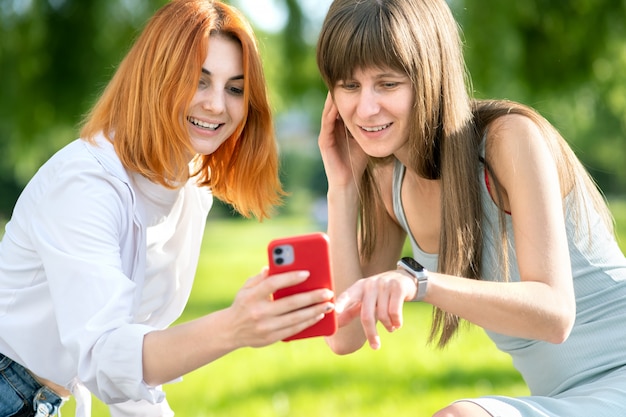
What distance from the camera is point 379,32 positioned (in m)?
2.32

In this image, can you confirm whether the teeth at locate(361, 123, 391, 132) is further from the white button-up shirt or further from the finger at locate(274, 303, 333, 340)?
the finger at locate(274, 303, 333, 340)

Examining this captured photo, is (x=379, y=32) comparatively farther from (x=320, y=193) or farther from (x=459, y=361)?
(x=320, y=193)

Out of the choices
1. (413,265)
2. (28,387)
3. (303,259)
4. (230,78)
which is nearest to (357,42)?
(230,78)

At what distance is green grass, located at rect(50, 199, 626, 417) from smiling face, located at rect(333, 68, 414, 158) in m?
2.44

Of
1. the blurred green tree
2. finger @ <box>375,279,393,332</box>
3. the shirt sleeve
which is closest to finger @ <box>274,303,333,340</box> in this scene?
finger @ <box>375,279,393,332</box>

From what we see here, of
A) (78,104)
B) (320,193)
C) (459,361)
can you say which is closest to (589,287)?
(459,361)

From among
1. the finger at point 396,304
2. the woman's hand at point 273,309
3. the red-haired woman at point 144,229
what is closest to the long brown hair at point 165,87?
the red-haired woman at point 144,229

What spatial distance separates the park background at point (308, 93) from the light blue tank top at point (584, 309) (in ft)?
7.24

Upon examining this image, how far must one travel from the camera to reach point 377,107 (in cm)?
240

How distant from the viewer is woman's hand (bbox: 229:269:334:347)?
1.73 metres

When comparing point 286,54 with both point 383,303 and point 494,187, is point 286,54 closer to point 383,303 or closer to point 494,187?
point 494,187

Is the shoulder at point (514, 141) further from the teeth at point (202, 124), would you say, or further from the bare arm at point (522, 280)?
the teeth at point (202, 124)

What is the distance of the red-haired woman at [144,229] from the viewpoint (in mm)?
1879

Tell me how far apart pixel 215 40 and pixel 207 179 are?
0.53m
